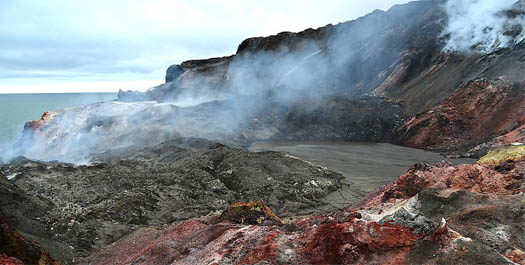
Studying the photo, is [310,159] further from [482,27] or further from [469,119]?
[482,27]

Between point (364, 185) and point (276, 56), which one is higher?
point (276, 56)

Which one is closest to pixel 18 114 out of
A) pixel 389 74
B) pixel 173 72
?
pixel 173 72

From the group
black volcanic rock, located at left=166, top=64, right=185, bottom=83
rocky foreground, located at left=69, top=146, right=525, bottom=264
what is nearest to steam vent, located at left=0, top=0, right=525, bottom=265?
rocky foreground, located at left=69, top=146, right=525, bottom=264

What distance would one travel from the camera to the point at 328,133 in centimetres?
2908

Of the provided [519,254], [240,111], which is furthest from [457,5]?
[519,254]

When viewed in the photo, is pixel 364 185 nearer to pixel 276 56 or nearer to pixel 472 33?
pixel 472 33

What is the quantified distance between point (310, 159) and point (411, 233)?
54.9 feet

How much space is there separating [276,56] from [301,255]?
4474 cm

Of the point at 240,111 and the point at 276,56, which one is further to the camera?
the point at 276,56

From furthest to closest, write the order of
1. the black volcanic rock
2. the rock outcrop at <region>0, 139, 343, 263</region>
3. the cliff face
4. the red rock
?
1. the black volcanic rock
2. the cliff face
3. the rock outcrop at <region>0, 139, 343, 263</region>
4. the red rock

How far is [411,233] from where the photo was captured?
193 inches

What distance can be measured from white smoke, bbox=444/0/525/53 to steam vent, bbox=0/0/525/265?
0.18 meters

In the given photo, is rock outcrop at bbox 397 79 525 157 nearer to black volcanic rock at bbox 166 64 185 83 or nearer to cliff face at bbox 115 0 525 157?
cliff face at bbox 115 0 525 157

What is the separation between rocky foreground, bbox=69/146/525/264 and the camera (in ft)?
15.1
